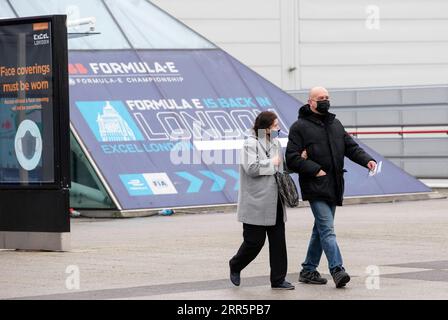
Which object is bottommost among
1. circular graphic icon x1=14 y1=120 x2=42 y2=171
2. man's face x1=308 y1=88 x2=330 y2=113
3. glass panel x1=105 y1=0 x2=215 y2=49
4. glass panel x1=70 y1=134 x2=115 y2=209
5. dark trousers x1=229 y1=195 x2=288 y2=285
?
dark trousers x1=229 y1=195 x2=288 y2=285

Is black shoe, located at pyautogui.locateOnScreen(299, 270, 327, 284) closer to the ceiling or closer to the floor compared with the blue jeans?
closer to the floor

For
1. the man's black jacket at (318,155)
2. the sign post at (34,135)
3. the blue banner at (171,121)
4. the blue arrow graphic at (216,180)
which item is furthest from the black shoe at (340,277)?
the blue arrow graphic at (216,180)

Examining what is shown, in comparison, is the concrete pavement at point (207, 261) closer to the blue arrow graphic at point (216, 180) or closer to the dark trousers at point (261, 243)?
the dark trousers at point (261, 243)

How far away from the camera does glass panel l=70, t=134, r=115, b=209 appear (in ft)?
67.7

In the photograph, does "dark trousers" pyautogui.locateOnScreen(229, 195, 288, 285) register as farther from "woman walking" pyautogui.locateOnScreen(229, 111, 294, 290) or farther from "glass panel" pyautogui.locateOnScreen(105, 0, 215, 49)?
"glass panel" pyautogui.locateOnScreen(105, 0, 215, 49)

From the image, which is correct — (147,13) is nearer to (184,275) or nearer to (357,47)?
(184,275)

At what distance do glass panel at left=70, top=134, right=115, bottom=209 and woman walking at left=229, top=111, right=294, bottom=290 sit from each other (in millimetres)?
9313

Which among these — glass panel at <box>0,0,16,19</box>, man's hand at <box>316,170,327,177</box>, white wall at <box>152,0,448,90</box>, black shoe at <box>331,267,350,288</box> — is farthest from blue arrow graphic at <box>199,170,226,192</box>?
white wall at <box>152,0,448,90</box>

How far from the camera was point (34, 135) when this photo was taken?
606 inches

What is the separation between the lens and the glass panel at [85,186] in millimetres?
20625

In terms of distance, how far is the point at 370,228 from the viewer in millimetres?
17688

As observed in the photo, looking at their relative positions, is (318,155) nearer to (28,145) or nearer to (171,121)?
(28,145)
